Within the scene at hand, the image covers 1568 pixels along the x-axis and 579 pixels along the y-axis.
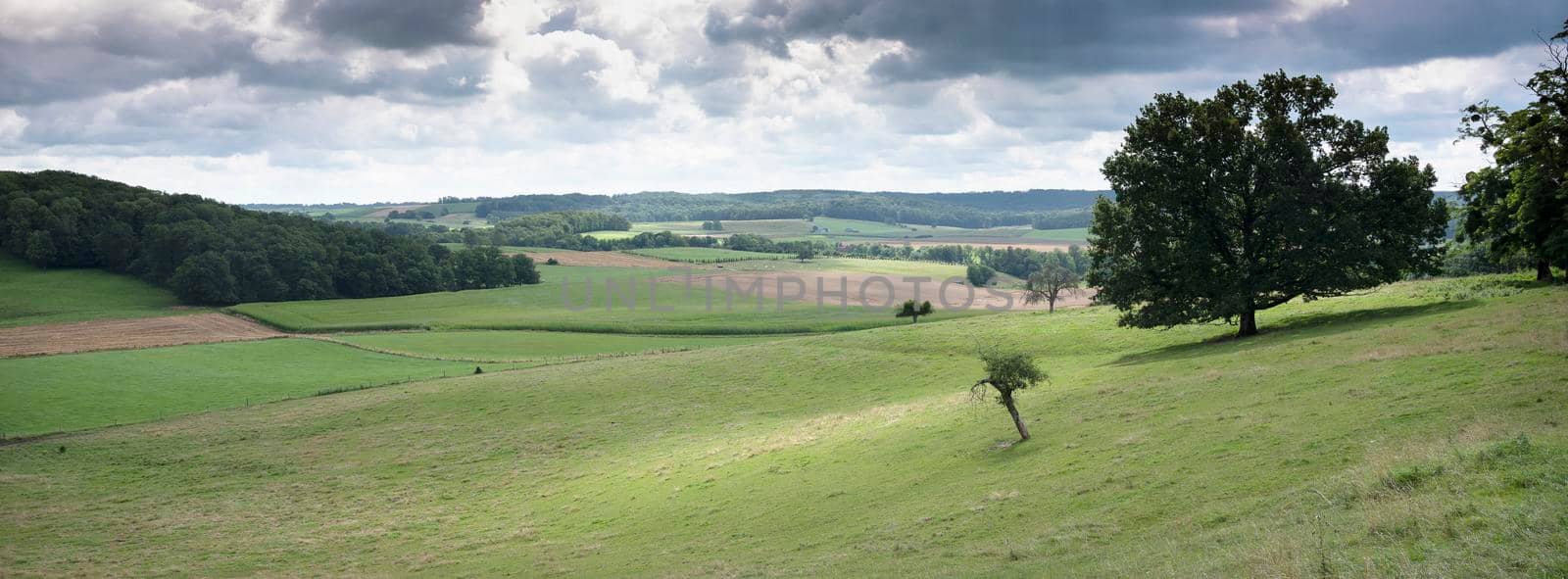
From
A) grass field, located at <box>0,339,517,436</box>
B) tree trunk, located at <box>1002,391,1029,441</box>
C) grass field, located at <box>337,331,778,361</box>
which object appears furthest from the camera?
grass field, located at <box>337,331,778,361</box>

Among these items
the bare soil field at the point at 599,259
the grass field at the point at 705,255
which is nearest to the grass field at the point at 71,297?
the bare soil field at the point at 599,259

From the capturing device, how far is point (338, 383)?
209ft

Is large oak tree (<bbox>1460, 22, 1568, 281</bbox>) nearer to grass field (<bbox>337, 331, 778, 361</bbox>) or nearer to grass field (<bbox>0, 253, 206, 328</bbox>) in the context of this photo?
grass field (<bbox>337, 331, 778, 361</bbox>)

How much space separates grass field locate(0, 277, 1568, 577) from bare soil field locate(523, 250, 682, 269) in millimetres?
106635

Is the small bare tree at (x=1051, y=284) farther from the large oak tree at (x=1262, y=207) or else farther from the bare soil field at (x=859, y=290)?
the large oak tree at (x=1262, y=207)

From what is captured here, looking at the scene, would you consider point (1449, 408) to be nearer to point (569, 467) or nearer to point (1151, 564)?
point (1151, 564)

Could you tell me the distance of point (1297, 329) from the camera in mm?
41031

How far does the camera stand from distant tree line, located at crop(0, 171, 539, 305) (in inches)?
4660

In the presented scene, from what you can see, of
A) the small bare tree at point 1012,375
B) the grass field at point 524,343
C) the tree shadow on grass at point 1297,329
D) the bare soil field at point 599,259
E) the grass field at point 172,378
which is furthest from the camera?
the bare soil field at point 599,259

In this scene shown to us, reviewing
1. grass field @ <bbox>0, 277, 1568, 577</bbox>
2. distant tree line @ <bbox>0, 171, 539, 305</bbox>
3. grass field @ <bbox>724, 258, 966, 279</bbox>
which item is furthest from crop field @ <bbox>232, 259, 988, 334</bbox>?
grass field @ <bbox>0, 277, 1568, 577</bbox>

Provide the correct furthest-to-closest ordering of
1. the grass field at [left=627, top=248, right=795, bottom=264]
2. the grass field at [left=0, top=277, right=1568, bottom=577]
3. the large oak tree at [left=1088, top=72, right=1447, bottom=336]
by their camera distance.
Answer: the grass field at [left=627, top=248, right=795, bottom=264] < the large oak tree at [left=1088, top=72, right=1447, bottom=336] < the grass field at [left=0, top=277, right=1568, bottom=577]

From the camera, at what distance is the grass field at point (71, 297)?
316ft

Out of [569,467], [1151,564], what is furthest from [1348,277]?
[569,467]

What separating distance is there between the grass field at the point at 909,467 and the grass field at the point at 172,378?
4.95 metres
